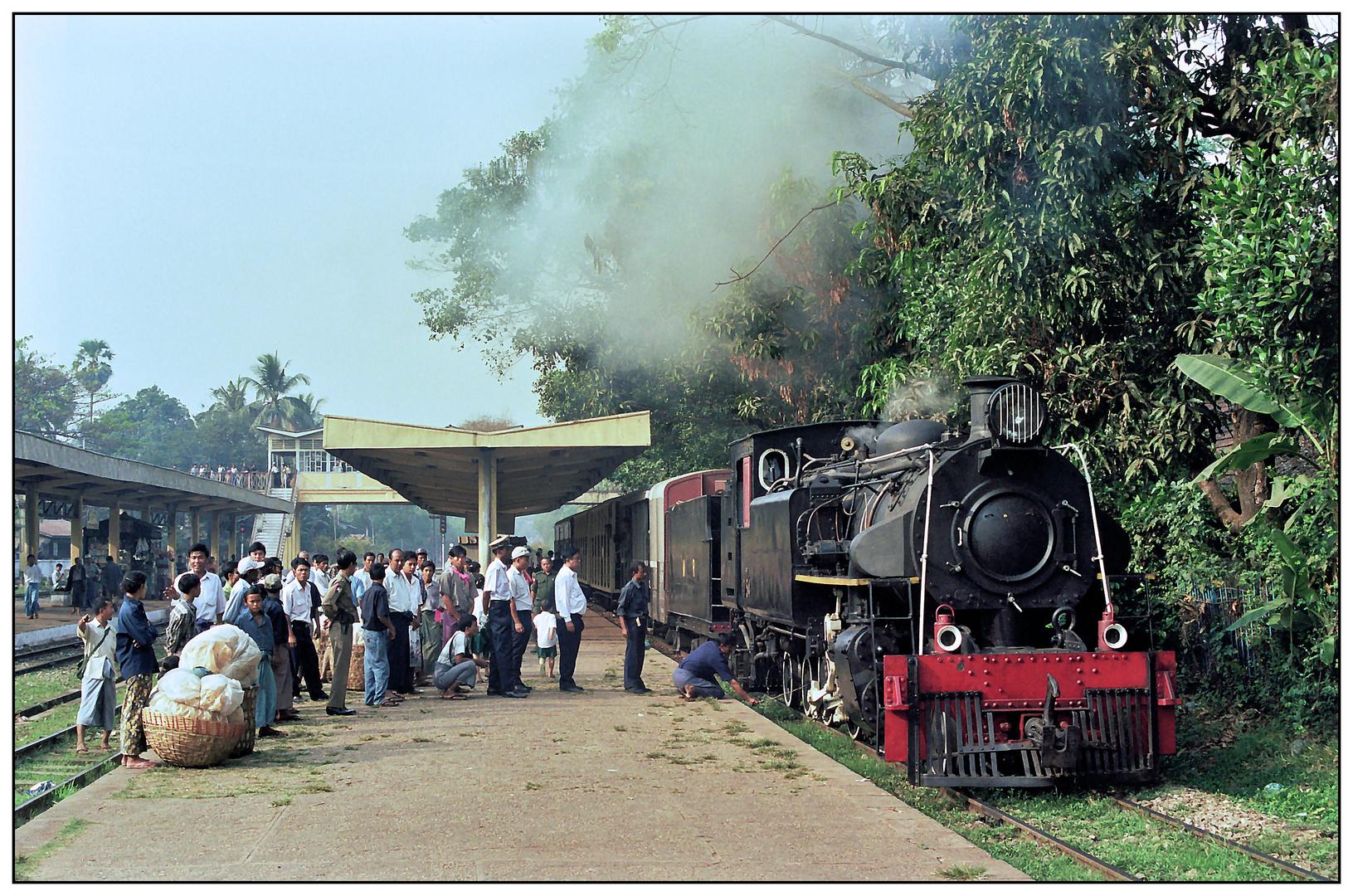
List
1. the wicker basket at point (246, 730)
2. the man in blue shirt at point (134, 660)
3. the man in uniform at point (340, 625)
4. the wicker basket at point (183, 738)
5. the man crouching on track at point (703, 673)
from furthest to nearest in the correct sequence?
the man crouching on track at point (703, 673), the man in uniform at point (340, 625), the wicker basket at point (246, 730), the man in blue shirt at point (134, 660), the wicker basket at point (183, 738)

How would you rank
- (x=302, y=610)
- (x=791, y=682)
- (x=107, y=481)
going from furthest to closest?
(x=107, y=481), (x=302, y=610), (x=791, y=682)

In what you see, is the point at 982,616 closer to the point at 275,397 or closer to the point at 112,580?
the point at 112,580

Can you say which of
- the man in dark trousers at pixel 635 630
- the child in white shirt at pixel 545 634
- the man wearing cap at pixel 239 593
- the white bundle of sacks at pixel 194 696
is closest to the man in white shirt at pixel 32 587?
the child in white shirt at pixel 545 634

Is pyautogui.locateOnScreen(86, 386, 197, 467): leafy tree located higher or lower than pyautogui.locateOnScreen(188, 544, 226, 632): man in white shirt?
higher

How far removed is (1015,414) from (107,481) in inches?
667

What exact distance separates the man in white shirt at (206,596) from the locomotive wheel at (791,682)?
445 cm

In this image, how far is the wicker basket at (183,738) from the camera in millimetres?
7039

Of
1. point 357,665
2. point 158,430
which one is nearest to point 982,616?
point 357,665

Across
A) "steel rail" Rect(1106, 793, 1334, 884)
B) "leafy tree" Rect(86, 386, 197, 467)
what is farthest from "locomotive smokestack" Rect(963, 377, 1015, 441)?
"leafy tree" Rect(86, 386, 197, 467)

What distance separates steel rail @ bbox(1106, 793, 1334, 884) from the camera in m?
4.88

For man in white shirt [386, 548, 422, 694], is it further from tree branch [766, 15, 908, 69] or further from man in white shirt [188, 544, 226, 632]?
tree branch [766, 15, 908, 69]

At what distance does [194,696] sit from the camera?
7.14m

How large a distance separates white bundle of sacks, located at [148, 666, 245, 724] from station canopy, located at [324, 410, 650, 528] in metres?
9.38

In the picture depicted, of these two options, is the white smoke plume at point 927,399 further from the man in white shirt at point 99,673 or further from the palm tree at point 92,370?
the palm tree at point 92,370
